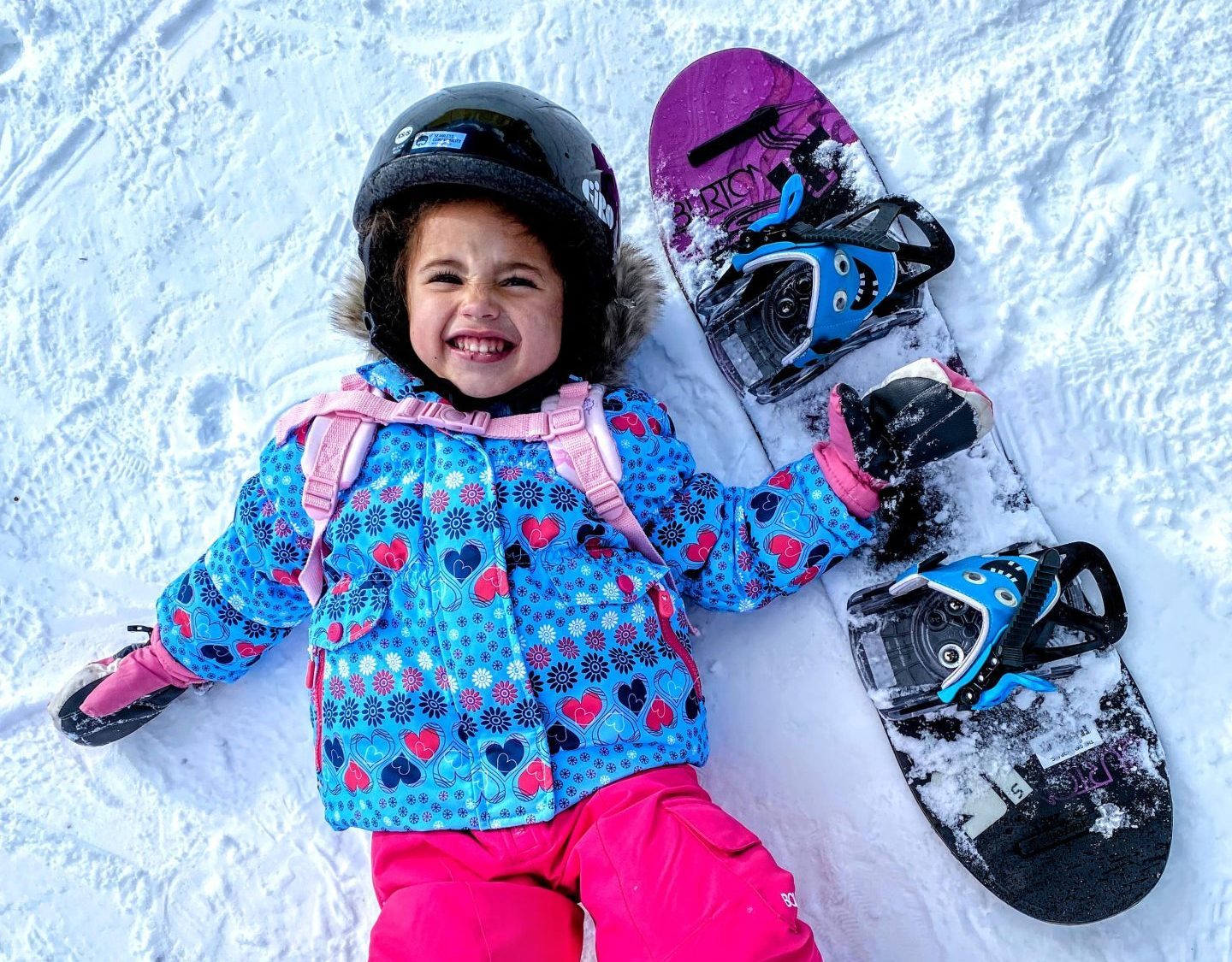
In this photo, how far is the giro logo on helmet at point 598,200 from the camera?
5.52 ft

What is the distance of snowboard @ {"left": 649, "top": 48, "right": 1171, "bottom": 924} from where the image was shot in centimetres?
176

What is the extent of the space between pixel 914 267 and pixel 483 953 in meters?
1.55

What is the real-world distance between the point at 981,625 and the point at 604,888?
85cm

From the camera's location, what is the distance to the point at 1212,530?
73.7 inches

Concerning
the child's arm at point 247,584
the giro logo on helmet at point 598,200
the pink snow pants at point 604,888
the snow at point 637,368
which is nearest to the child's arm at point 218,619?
the child's arm at point 247,584

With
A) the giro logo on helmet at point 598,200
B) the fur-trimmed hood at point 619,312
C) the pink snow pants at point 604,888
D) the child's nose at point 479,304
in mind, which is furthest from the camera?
the fur-trimmed hood at point 619,312

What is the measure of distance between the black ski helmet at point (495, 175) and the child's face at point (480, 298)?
57mm

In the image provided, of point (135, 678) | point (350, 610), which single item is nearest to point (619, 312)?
point (350, 610)

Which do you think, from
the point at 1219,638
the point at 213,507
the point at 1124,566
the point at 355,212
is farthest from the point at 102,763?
the point at 1219,638

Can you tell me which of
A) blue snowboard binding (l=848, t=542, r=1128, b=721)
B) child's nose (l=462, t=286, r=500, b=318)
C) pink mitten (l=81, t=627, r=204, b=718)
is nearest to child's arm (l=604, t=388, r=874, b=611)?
blue snowboard binding (l=848, t=542, r=1128, b=721)

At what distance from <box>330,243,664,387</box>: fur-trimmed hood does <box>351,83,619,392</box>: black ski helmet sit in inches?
1.5

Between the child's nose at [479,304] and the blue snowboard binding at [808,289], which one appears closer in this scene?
the child's nose at [479,304]

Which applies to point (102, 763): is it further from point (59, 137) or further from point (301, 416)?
point (59, 137)

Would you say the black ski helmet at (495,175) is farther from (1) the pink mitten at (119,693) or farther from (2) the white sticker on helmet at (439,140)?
(1) the pink mitten at (119,693)
